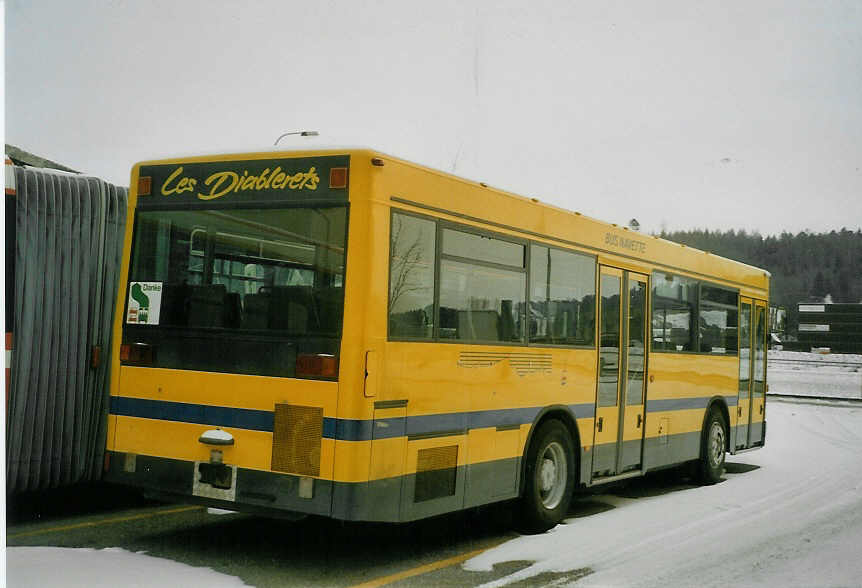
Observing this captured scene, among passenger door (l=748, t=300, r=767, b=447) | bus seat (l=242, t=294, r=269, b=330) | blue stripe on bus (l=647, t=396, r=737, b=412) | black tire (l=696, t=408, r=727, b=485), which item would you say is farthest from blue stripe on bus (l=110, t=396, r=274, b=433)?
passenger door (l=748, t=300, r=767, b=447)

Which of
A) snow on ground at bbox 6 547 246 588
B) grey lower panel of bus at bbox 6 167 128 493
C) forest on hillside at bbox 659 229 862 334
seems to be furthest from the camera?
forest on hillside at bbox 659 229 862 334

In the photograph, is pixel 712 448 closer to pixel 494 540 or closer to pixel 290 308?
pixel 494 540

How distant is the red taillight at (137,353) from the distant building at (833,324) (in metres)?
64.2

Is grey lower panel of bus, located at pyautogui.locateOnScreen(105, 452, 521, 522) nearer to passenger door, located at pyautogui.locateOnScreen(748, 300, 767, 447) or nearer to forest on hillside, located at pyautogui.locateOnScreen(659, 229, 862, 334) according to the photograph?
forest on hillside, located at pyautogui.locateOnScreen(659, 229, 862, 334)

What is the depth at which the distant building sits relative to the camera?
64.7 meters

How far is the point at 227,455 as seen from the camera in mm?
6836

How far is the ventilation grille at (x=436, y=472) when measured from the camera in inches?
277

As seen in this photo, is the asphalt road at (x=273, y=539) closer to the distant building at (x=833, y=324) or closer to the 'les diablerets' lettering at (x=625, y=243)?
the 'les diablerets' lettering at (x=625, y=243)

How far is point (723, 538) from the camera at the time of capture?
28.2 feet

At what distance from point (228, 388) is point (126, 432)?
1.07 meters

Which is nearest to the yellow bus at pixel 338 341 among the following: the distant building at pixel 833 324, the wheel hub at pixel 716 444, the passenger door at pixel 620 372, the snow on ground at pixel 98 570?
the snow on ground at pixel 98 570

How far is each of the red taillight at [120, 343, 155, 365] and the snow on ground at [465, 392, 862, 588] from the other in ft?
9.84

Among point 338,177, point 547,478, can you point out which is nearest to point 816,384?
point 547,478

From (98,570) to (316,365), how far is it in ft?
6.89
